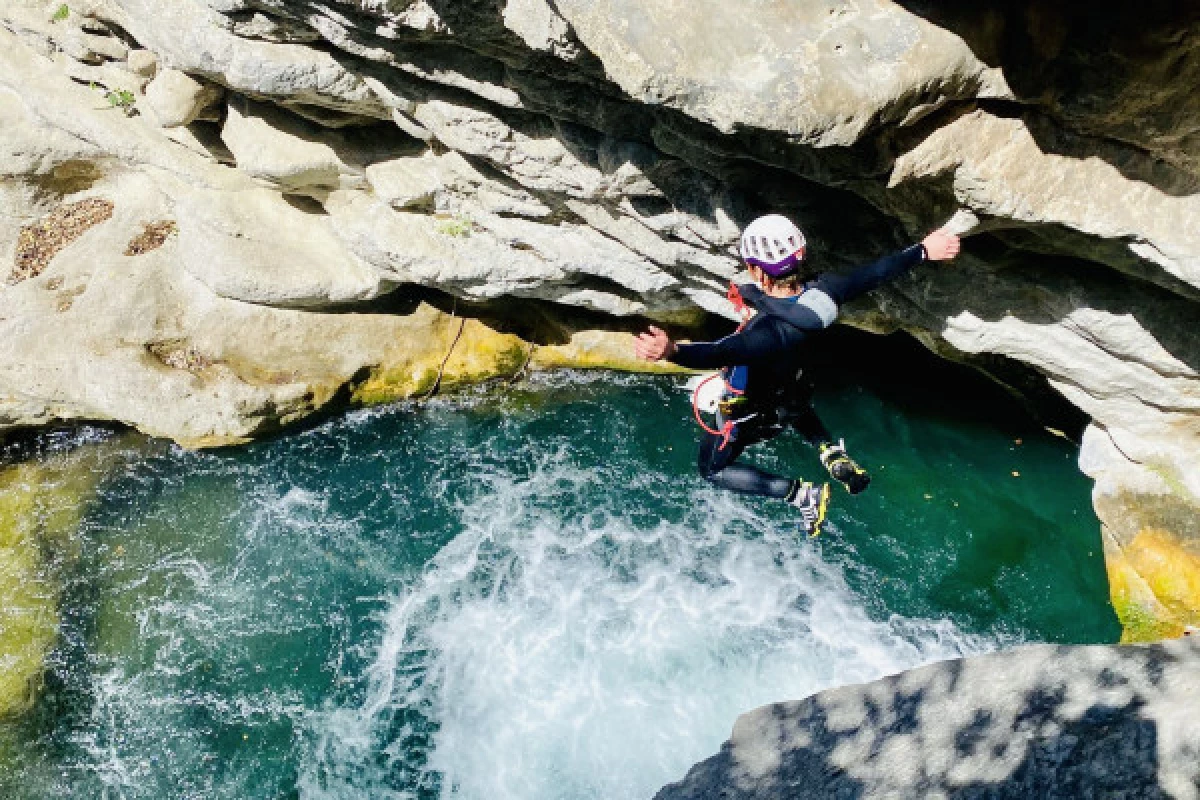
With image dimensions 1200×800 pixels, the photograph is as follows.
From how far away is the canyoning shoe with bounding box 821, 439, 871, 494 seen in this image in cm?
632

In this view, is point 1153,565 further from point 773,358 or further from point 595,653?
point 773,358

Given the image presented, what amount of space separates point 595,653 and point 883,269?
529 cm

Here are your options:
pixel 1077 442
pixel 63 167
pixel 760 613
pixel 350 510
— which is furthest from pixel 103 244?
pixel 1077 442

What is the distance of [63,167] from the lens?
466 inches

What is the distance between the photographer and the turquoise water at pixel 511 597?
8.66 m

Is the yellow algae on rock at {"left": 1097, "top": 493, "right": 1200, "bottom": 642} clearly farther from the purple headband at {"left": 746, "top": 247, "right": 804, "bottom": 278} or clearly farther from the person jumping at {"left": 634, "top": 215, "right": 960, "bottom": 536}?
the purple headband at {"left": 746, "top": 247, "right": 804, "bottom": 278}

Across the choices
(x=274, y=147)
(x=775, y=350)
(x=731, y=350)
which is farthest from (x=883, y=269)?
(x=274, y=147)

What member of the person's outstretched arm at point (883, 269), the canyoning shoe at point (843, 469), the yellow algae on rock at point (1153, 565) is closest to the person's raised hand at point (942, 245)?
the person's outstretched arm at point (883, 269)

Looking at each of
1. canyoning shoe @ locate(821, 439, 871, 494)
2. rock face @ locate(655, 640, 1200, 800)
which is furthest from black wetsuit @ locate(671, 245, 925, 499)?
rock face @ locate(655, 640, 1200, 800)

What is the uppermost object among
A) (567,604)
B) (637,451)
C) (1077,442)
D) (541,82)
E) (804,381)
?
(541,82)

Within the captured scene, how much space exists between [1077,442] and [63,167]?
13064mm

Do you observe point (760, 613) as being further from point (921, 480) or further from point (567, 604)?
point (921, 480)

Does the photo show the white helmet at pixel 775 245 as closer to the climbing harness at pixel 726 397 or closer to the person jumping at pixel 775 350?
the person jumping at pixel 775 350

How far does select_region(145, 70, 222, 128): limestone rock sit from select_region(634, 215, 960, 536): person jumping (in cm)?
693
